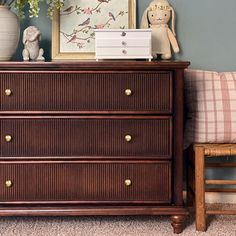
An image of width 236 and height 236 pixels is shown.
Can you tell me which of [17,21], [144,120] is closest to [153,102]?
[144,120]

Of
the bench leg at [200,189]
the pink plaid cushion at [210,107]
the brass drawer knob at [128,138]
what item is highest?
the pink plaid cushion at [210,107]

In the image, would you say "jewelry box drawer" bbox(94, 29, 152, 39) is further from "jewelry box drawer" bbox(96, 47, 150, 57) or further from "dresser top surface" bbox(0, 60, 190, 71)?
"dresser top surface" bbox(0, 60, 190, 71)

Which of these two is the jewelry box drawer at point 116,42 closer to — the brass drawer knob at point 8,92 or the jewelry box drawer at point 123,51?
the jewelry box drawer at point 123,51

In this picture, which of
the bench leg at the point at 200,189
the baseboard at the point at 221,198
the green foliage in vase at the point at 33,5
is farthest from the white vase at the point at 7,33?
the baseboard at the point at 221,198

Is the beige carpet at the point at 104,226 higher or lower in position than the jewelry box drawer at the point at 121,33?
lower

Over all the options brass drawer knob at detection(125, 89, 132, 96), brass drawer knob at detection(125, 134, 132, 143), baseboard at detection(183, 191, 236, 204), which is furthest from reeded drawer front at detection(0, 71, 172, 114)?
baseboard at detection(183, 191, 236, 204)

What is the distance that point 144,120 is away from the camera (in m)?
2.01

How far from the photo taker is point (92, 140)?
2010 millimetres

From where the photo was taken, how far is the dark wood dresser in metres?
1.99

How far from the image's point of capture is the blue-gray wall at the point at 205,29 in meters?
2.44

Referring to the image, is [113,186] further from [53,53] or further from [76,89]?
[53,53]

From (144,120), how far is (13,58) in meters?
0.80

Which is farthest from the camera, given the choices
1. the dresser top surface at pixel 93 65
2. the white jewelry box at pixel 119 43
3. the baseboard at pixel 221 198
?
the baseboard at pixel 221 198

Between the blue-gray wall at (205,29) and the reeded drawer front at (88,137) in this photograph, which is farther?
the blue-gray wall at (205,29)
